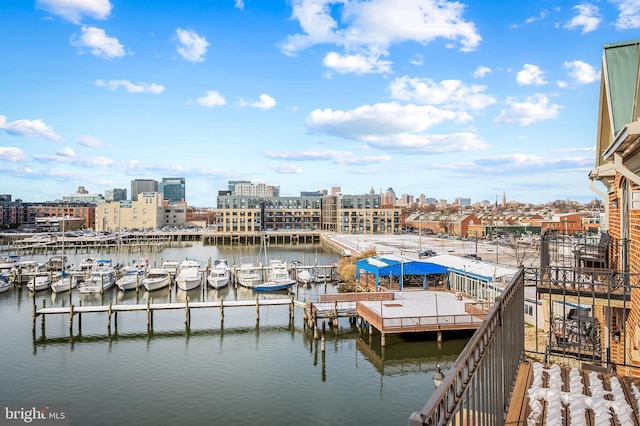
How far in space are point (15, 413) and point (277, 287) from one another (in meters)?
27.9

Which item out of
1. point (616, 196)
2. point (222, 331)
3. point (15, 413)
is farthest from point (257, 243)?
point (616, 196)

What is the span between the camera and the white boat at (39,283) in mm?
41094

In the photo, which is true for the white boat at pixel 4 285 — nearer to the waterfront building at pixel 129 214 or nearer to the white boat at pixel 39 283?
the white boat at pixel 39 283

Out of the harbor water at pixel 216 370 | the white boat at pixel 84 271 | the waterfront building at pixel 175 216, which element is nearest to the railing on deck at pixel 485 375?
the harbor water at pixel 216 370

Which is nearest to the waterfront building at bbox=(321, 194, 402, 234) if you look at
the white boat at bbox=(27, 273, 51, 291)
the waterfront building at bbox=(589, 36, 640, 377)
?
the white boat at bbox=(27, 273, 51, 291)

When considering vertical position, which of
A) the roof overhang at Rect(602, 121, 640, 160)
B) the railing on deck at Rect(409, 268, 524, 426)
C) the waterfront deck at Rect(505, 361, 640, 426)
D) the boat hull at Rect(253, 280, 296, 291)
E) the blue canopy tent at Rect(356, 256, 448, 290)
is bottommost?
the boat hull at Rect(253, 280, 296, 291)

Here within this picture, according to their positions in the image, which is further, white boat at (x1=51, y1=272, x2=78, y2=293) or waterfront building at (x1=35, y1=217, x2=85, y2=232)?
waterfront building at (x1=35, y1=217, x2=85, y2=232)

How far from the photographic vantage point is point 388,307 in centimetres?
2836

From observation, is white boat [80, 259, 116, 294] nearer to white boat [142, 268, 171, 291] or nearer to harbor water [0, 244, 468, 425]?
white boat [142, 268, 171, 291]

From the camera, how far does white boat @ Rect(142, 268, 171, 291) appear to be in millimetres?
42338

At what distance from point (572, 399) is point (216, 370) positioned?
19.0 meters

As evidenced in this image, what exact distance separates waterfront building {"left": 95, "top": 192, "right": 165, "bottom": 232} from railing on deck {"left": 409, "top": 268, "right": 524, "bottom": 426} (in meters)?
145

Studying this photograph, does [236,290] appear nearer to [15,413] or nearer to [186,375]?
[186,375]

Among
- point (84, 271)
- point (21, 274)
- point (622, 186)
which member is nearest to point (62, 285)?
point (21, 274)
